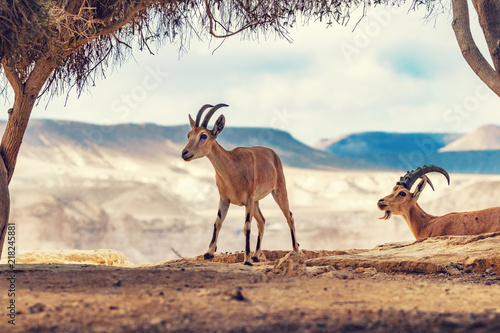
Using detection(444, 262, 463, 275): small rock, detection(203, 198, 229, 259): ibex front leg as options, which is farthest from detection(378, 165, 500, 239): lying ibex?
detection(203, 198, 229, 259): ibex front leg

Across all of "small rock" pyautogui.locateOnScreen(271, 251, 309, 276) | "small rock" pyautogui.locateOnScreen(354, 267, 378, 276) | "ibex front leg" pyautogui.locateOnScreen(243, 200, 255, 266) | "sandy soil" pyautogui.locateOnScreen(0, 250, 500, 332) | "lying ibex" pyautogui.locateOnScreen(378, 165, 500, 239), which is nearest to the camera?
"sandy soil" pyautogui.locateOnScreen(0, 250, 500, 332)

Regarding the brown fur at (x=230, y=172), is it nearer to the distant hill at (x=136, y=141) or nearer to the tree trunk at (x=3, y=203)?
the tree trunk at (x=3, y=203)

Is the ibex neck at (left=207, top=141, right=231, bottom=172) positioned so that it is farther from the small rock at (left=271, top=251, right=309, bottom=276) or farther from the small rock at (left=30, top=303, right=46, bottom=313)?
the small rock at (left=30, top=303, right=46, bottom=313)

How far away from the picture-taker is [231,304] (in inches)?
207

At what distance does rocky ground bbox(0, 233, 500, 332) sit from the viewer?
184 inches

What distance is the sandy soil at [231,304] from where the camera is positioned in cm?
464

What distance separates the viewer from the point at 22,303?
565 cm

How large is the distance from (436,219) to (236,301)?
27.0 feet

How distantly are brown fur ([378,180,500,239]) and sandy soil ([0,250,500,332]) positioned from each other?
461 centimetres

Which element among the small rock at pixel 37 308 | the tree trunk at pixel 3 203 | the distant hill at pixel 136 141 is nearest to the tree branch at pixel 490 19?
the small rock at pixel 37 308

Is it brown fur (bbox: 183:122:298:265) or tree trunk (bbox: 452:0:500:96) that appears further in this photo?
brown fur (bbox: 183:122:298:265)

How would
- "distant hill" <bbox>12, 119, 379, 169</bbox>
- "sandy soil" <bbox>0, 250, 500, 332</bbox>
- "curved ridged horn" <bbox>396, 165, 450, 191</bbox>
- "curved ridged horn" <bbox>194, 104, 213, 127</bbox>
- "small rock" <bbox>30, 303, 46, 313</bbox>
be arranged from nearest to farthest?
"sandy soil" <bbox>0, 250, 500, 332</bbox> < "small rock" <bbox>30, 303, 46, 313</bbox> < "curved ridged horn" <bbox>194, 104, 213, 127</bbox> < "curved ridged horn" <bbox>396, 165, 450, 191</bbox> < "distant hill" <bbox>12, 119, 379, 169</bbox>

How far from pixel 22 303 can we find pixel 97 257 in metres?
7.45

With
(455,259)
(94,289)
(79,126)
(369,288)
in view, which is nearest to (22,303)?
(94,289)
